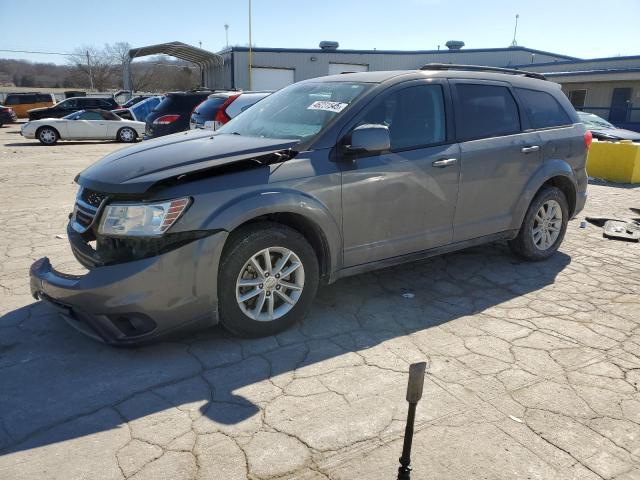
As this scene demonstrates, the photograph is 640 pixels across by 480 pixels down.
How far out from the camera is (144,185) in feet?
10.1

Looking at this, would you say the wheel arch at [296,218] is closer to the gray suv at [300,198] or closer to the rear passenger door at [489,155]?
the gray suv at [300,198]

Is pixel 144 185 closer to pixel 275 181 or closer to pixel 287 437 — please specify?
pixel 275 181

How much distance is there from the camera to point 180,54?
1331 inches

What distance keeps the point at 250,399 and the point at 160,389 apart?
1.78 ft

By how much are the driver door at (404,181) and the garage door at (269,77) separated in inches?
1205

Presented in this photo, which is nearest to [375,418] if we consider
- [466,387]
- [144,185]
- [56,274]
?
[466,387]

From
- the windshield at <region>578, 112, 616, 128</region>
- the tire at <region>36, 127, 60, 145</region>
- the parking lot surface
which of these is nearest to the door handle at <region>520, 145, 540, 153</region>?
the parking lot surface

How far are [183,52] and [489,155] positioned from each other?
32.7m

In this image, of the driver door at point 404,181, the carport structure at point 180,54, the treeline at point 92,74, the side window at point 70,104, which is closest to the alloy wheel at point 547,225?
the driver door at point 404,181

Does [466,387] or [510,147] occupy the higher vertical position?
[510,147]

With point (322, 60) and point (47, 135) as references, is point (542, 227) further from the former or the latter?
point (322, 60)

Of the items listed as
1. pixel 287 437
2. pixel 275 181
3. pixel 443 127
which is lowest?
pixel 287 437

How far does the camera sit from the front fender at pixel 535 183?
15.9 feet

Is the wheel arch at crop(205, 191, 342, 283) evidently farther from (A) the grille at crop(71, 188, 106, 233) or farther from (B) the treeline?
(B) the treeline
